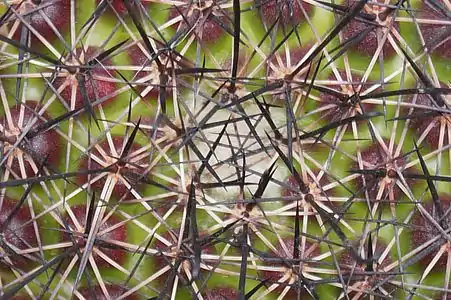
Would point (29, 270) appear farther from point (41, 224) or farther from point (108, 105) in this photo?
point (108, 105)

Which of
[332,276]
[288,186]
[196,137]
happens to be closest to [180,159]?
[196,137]

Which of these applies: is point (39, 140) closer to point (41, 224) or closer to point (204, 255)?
point (41, 224)

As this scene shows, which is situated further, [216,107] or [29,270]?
[29,270]

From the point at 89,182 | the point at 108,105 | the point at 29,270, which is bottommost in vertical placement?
the point at 29,270

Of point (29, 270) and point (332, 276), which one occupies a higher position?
point (332, 276)

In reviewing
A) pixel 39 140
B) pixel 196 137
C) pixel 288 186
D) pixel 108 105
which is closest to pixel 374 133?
pixel 288 186

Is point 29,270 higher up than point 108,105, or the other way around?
point 108,105
